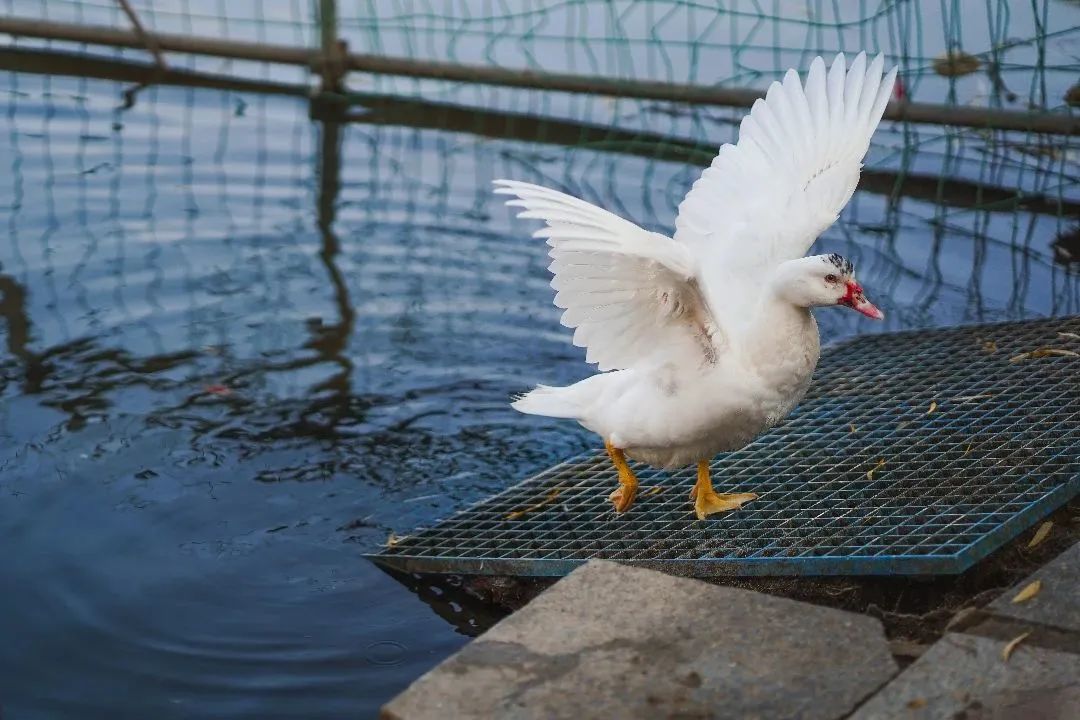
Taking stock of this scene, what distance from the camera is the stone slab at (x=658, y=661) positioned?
8.01ft

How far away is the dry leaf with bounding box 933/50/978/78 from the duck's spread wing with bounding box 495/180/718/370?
3.63m

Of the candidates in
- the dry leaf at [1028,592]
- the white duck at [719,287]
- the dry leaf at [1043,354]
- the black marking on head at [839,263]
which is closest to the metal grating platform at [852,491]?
the dry leaf at [1043,354]

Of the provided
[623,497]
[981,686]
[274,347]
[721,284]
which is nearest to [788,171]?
[721,284]

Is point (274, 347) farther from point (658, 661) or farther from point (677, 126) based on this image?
point (677, 126)

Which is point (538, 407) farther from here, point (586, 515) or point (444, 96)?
point (444, 96)

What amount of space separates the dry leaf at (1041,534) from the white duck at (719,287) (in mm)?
693

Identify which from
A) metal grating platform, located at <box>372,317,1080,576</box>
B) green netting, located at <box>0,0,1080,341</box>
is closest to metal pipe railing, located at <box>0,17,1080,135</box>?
green netting, located at <box>0,0,1080,341</box>

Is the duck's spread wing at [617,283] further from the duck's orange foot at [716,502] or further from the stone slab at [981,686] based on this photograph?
the stone slab at [981,686]

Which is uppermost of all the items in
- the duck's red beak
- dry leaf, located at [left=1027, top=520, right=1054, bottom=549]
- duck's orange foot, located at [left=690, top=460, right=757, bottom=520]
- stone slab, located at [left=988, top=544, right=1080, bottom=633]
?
the duck's red beak

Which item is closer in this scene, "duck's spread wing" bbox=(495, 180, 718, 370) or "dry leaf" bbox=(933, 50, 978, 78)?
"duck's spread wing" bbox=(495, 180, 718, 370)

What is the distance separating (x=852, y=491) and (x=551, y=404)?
896 millimetres

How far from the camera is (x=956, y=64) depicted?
287 inches

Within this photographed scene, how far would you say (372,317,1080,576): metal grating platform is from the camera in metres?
3.55

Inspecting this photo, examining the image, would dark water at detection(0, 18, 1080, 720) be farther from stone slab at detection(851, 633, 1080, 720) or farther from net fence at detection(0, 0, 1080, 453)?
stone slab at detection(851, 633, 1080, 720)
